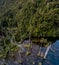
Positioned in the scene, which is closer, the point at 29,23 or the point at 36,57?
the point at 36,57

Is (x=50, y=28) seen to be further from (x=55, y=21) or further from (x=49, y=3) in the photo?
(x=49, y=3)

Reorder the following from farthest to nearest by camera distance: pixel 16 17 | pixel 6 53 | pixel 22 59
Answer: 1. pixel 16 17
2. pixel 6 53
3. pixel 22 59

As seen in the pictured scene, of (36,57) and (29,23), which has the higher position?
(29,23)

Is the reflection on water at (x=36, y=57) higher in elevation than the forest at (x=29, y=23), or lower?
lower

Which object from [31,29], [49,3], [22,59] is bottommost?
[22,59]

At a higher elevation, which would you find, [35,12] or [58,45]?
[35,12]

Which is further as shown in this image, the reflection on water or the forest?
the forest

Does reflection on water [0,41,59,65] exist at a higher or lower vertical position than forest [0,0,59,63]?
lower

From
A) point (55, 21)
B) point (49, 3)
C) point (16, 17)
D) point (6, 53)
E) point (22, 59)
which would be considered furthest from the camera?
point (16, 17)

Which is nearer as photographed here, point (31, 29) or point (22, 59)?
point (22, 59)

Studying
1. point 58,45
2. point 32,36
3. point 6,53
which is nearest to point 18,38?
point 32,36

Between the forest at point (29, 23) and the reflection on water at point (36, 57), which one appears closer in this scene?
the reflection on water at point (36, 57)
